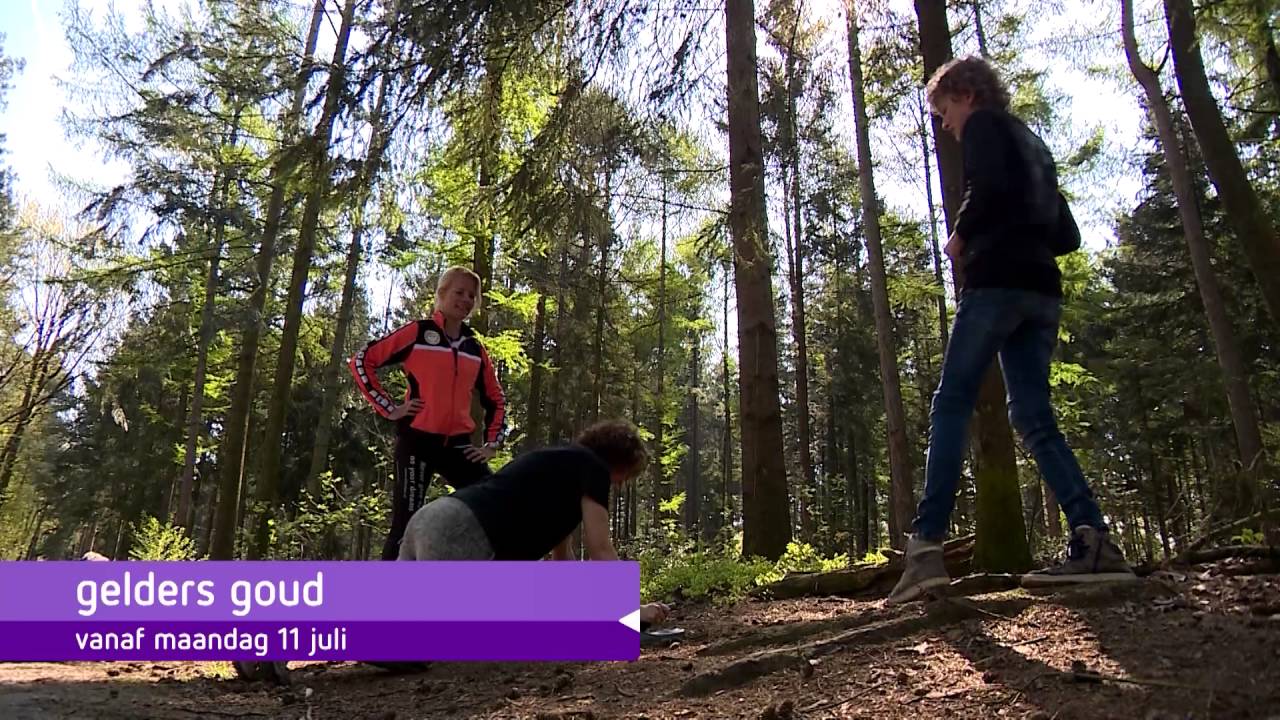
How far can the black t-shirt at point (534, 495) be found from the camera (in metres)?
3.01

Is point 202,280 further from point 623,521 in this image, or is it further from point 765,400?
point 623,521

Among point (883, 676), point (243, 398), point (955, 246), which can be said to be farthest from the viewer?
point (243, 398)

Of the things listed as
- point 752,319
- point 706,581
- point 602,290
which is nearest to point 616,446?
point 706,581

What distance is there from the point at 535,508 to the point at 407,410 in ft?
4.36

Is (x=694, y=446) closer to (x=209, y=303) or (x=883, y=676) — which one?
(x=209, y=303)

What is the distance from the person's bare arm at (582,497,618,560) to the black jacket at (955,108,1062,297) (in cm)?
164

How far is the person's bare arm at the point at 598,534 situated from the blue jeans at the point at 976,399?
3.82 ft

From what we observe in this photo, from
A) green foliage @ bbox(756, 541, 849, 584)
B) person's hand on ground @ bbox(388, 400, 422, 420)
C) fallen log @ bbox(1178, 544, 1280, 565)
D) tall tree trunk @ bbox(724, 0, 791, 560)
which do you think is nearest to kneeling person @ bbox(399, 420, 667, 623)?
person's hand on ground @ bbox(388, 400, 422, 420)

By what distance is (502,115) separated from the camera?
601 centimetres

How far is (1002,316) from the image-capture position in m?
2.71

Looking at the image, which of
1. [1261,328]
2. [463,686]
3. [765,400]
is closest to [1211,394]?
[1261,328]

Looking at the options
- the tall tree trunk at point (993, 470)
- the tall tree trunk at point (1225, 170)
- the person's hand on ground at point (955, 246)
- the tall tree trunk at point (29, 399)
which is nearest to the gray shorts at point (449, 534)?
the person's hand on ground at point (955, 246)

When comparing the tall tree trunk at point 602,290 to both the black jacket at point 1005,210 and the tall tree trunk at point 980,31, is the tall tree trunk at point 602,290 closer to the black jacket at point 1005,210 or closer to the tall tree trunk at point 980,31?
the black jacket at point 1005,210

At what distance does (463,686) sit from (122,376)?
15.2 meters
